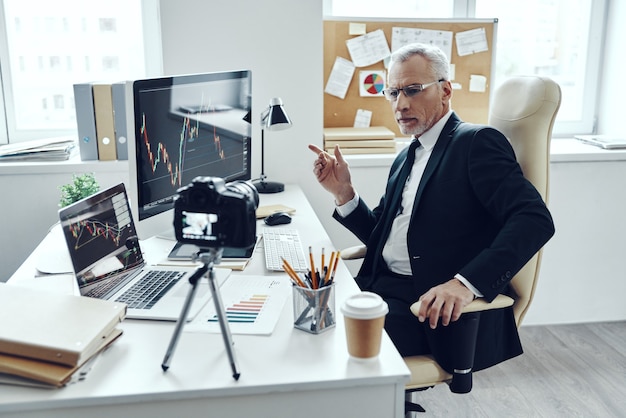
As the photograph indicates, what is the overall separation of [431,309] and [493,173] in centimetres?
43

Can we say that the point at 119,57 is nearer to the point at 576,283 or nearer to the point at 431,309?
the point at 431,309

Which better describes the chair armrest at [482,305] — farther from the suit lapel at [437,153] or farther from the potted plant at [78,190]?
the potted plant at [78,190]

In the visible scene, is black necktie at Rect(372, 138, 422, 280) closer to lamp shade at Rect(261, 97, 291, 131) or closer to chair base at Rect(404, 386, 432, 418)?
chair base at Rect(404, 386, 432, 418)

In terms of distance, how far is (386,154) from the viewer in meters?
2.81

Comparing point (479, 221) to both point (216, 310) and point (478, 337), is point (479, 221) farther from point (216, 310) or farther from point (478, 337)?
point (216, 310)

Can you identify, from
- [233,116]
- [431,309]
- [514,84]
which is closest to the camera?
[431,309]

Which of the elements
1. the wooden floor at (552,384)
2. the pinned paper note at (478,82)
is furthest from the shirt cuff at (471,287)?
the pinned paper note at (478,82)

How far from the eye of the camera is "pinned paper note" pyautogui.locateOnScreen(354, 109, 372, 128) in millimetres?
3018

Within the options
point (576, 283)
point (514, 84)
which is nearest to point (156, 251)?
point (514, 84)

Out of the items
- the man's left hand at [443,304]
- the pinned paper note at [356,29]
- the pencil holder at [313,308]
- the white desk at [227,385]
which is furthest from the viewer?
the pinned paper note at [356,29]

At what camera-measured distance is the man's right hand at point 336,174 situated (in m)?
2.06

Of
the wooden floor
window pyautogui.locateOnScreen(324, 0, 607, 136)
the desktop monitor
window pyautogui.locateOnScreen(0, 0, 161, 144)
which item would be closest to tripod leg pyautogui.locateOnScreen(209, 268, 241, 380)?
the desktop monitor

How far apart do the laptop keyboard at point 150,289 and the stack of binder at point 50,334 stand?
11 cm

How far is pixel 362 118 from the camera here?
3021 millimetres
